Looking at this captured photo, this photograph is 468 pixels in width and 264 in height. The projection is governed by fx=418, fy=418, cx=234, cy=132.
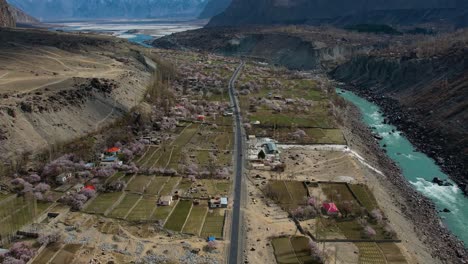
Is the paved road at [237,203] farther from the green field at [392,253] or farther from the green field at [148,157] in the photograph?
the green field at [392,253]

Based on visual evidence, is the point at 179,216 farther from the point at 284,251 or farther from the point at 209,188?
the point at 284,251

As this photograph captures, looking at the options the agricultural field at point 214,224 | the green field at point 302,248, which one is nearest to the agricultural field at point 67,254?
the agricultural field at point 214,224

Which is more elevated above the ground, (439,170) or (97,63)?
(97,63)

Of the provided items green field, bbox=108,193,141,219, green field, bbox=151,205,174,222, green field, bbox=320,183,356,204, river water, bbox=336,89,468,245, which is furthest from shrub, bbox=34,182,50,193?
river water, bbox=336,89,468,245

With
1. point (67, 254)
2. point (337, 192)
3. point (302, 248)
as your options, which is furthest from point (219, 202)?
point (67, 254)

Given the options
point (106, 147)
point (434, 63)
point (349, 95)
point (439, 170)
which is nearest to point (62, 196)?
point (106, 147)

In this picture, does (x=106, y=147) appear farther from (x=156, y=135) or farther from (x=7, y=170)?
(x=7, y=170)

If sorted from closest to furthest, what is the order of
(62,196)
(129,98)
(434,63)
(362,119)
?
(62,196) < (129,98) < (362,119) < (434,63)
